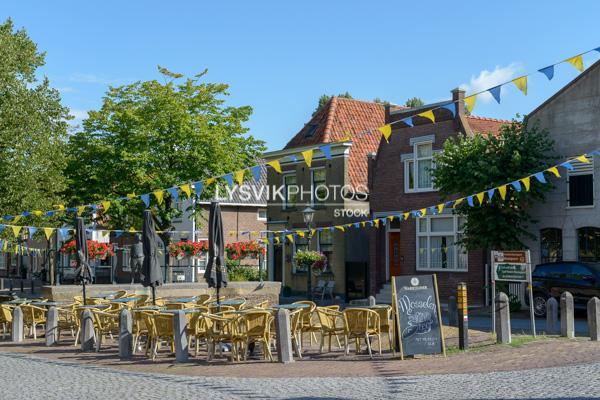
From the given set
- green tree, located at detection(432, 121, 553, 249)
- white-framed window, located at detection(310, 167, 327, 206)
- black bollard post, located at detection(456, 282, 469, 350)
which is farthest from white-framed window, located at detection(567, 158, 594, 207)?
black bollard post, located at detection(456, 282, 469, 350)

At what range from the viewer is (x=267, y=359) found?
1409 cm

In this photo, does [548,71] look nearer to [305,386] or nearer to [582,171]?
[305,386]

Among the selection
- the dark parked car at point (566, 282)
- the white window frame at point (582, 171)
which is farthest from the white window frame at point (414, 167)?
the dark parked car at point (566, 282)

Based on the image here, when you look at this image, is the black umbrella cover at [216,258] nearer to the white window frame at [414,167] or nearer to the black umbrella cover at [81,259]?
the black umbrella cover at [81,259]

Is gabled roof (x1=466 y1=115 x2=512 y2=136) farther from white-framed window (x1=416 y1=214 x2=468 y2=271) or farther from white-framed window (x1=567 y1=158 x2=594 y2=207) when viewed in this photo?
white-framed window (x1=567 y1=158 x2=594 y2=207)

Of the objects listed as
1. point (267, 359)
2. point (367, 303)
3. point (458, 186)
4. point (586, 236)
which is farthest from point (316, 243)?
point (267, 359)

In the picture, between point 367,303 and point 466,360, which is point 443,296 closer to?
point 367,303

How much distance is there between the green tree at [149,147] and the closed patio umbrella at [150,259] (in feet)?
43.7

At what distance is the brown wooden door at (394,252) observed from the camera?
31.2 metres

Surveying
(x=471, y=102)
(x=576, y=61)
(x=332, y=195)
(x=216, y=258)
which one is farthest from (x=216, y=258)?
(x=332, y=195)

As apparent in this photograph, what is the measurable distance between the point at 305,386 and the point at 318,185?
76.1ft

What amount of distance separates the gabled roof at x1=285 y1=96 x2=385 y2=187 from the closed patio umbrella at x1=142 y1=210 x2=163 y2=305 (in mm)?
17090

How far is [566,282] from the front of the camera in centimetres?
2209

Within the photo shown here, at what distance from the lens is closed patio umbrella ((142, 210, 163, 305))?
16.6m
